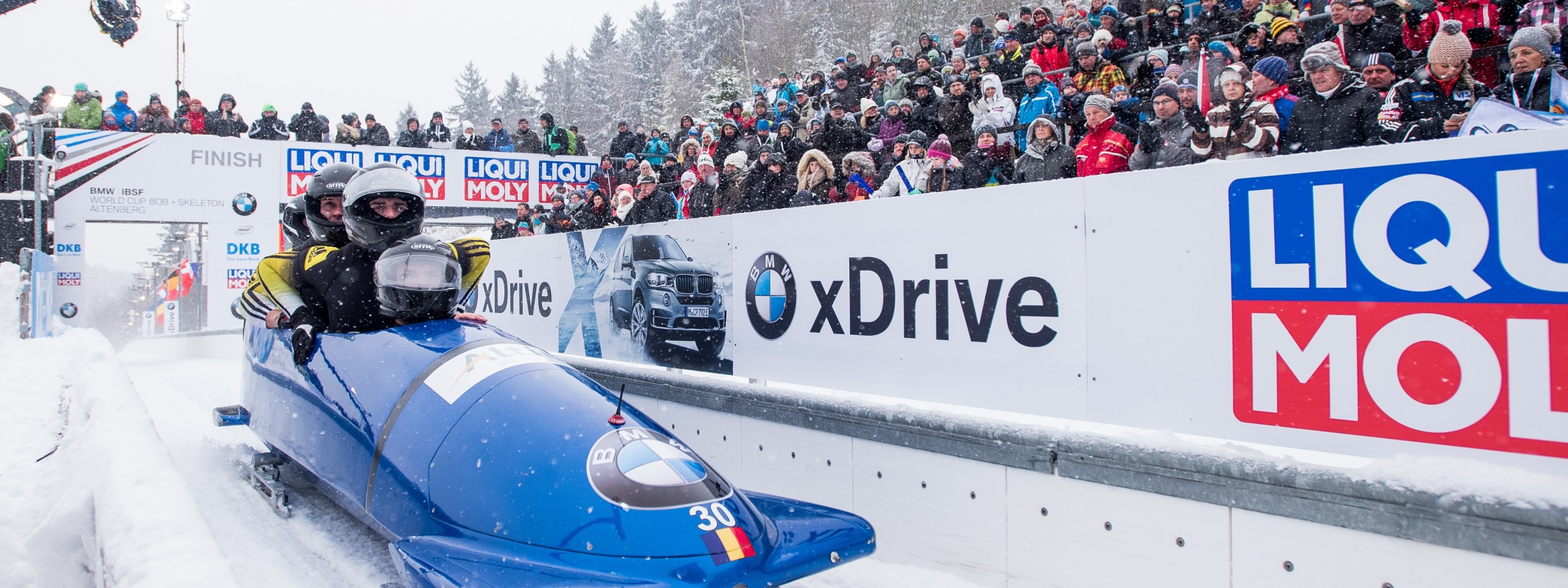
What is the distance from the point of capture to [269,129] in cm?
1367

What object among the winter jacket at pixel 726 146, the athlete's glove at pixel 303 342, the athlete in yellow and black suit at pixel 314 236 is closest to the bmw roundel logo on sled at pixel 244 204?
the winter jacket at pixel 726 146

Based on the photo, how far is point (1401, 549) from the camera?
1.93 meters

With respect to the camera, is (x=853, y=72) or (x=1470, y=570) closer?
(x=1470, y=570)

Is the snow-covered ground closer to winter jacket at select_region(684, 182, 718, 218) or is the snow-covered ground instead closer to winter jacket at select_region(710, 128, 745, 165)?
winter jacket at select_region(684, 182, 718, 218)

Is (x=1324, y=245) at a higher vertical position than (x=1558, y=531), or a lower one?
higher

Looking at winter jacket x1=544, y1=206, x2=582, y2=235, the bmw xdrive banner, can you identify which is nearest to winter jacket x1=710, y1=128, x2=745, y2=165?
winter jacket x1=544, y1=206, x2=582, y2=235

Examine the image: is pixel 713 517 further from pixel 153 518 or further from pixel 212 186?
pixel 212 186

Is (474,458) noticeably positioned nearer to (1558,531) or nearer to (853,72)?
(1558,531)

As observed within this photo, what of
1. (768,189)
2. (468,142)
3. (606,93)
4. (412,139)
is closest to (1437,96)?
(768,189)

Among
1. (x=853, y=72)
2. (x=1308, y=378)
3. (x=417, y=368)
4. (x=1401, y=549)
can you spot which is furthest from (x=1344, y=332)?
(x=853, y=72)

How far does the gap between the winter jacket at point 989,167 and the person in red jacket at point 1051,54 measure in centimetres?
363

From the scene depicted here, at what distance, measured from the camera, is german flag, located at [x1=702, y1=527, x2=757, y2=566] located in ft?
6.81

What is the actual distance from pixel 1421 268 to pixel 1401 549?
25.3 inches

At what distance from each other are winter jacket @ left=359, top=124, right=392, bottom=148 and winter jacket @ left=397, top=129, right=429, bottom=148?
0.76 feet
